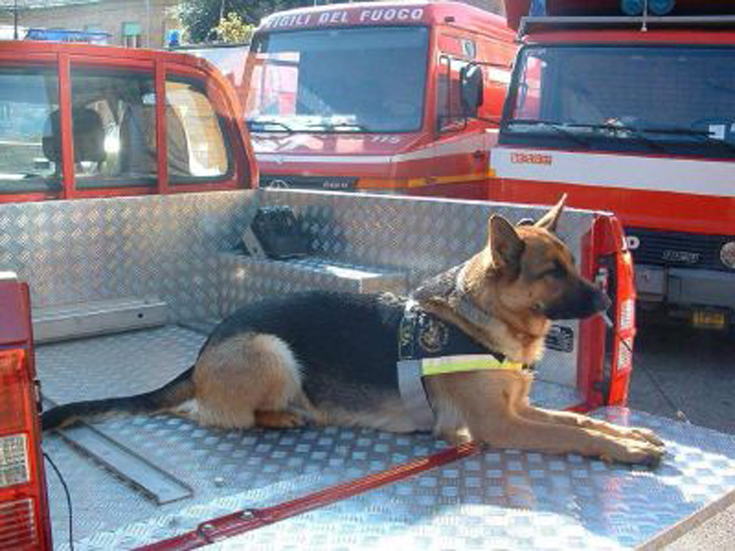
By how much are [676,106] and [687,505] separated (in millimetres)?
4987

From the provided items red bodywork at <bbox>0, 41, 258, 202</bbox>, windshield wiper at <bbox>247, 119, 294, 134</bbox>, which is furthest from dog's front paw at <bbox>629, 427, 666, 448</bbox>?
windshield wiper at <bbox>247, 119, 294, 134</bbox>

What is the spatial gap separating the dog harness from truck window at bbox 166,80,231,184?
209 cm

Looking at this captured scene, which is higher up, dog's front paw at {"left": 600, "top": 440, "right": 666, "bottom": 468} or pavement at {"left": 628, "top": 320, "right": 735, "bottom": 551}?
dog's front paw at {"left": 600, "top": 440, "right": 666, "bottom": 468}

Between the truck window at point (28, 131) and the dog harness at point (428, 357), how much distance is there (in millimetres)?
2075

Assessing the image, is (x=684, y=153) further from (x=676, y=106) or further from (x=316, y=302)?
(x=316, y=302)

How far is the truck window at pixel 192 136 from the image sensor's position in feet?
15.6

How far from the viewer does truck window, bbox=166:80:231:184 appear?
475 centimetres

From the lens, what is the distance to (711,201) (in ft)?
21.7

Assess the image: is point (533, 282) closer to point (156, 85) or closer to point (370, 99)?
point (156, 85)

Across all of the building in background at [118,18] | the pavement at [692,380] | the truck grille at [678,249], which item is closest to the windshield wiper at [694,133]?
the truck grille at [678,249]

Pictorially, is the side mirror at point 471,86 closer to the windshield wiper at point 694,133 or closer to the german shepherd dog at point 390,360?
the windshield wiper at point 694,133

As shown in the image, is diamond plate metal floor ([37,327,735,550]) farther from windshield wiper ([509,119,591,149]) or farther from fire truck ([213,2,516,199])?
fire truck ([213,2,516,199])

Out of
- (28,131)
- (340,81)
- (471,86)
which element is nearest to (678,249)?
(471,86)

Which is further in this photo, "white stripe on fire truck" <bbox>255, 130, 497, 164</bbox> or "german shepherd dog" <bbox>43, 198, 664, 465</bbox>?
"white stripe on fire truck" <bbox>255, 130, 497, 164</bbox>
